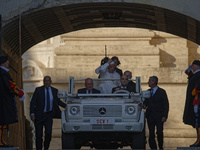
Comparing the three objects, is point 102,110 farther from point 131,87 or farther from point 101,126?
point 131,87

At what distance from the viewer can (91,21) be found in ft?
70.8

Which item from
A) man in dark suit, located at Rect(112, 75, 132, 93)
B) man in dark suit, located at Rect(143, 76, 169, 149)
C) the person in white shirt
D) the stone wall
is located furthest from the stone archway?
the stone wall

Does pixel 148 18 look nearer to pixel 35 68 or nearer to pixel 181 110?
pixel 181 110

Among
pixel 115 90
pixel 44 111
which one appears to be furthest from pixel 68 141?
pixel 44 111

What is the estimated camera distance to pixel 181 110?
26.3 metres

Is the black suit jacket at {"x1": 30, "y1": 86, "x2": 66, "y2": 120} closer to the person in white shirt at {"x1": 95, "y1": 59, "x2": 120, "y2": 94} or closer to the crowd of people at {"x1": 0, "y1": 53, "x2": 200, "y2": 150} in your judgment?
the crowd of people at {"x1": 0, "y1": 53, "x2": 200, "y2": 150}

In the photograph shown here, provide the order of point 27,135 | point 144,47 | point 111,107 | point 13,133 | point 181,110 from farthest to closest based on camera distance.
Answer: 1. point 144,47
2. point 181,110
3. point 27,135
4. point 13,133
5. point 111,107

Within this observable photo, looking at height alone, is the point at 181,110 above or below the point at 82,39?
below

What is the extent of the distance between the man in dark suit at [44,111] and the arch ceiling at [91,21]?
1.77 meters

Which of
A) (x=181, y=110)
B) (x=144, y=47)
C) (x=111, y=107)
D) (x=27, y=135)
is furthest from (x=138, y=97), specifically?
(x=144, y=47)

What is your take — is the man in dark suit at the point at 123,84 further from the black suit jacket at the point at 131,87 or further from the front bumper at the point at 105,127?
the front bumper at the point at 105,127

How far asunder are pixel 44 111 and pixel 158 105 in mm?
2767

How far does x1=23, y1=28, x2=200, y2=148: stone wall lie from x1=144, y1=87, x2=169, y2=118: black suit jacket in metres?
8.25

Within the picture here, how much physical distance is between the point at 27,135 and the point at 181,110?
A: 671cm
